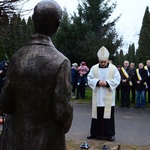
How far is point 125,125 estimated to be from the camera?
9.45 meters

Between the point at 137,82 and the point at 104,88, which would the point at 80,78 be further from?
the point at 104,88

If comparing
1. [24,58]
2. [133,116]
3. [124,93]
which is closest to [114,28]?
[124,93]

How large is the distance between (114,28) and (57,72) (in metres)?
21.6

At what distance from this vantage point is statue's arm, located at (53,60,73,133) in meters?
2.39

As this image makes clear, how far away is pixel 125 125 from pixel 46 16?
742cm

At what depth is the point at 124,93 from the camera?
42.3 feet

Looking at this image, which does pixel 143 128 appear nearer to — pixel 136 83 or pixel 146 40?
pixel 136 83

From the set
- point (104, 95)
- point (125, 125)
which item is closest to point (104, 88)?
point (104, 95)

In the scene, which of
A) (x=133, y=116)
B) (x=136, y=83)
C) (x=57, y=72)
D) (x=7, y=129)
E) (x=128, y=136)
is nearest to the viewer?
(x=57, y=72)

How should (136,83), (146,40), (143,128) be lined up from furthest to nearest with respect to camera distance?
1. (146,40)
2. (136,83)
3. (143,128)

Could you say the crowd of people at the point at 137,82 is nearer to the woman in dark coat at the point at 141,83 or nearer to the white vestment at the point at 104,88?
the woman in dark coat at the point at 141,83

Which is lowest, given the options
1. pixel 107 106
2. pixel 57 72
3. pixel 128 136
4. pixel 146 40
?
pixel 128 136

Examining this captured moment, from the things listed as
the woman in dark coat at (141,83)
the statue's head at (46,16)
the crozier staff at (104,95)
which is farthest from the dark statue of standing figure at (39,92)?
the woman in dark coat at (141,83)

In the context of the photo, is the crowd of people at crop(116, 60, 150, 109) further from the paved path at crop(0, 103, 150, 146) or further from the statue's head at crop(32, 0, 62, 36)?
the statue's head at crop(32, 0, 62, 36)
